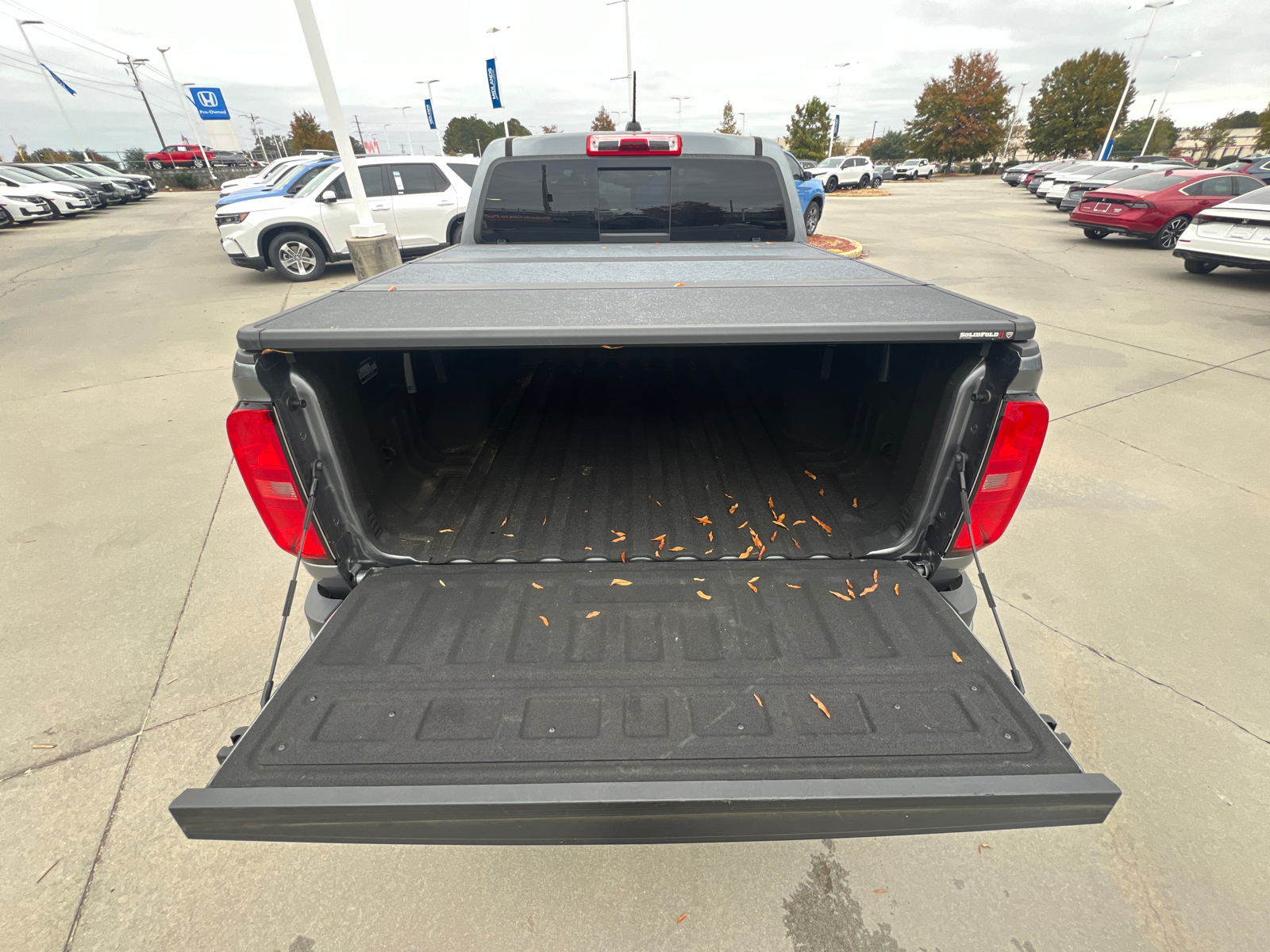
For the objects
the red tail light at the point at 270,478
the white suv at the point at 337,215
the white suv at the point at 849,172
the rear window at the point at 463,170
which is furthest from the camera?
the white suv at the point at 849,172

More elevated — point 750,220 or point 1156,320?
point 750,220

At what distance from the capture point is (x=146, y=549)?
3.62 meters

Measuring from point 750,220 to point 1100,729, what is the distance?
12.1 feet

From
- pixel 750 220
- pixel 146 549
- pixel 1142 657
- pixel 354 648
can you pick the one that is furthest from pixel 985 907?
pixel 146 549

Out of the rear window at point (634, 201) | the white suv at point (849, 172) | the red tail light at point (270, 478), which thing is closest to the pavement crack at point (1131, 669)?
the rear window at point (634, 201)

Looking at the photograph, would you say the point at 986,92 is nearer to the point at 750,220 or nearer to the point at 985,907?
the point at 750,220

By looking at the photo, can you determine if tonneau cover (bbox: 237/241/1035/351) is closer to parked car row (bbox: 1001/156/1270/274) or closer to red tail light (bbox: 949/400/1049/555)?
red tail light (bbox: 949/400/1049/555)

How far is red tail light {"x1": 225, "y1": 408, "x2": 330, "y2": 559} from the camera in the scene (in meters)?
1.65

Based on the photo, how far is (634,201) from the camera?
421cm

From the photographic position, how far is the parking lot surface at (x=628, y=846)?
1.86m

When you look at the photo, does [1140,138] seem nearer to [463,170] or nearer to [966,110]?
[966,110]

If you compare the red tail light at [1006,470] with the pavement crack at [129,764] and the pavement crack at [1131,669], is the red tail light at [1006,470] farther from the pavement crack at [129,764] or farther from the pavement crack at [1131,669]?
the pavement crack at [129,764]

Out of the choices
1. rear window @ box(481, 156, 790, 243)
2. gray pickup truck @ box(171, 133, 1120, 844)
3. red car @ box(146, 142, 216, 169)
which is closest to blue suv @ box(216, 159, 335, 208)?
rear window @ box(481, 156, 790, 243)

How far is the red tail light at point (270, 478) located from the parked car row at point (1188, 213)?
44.2 ft
